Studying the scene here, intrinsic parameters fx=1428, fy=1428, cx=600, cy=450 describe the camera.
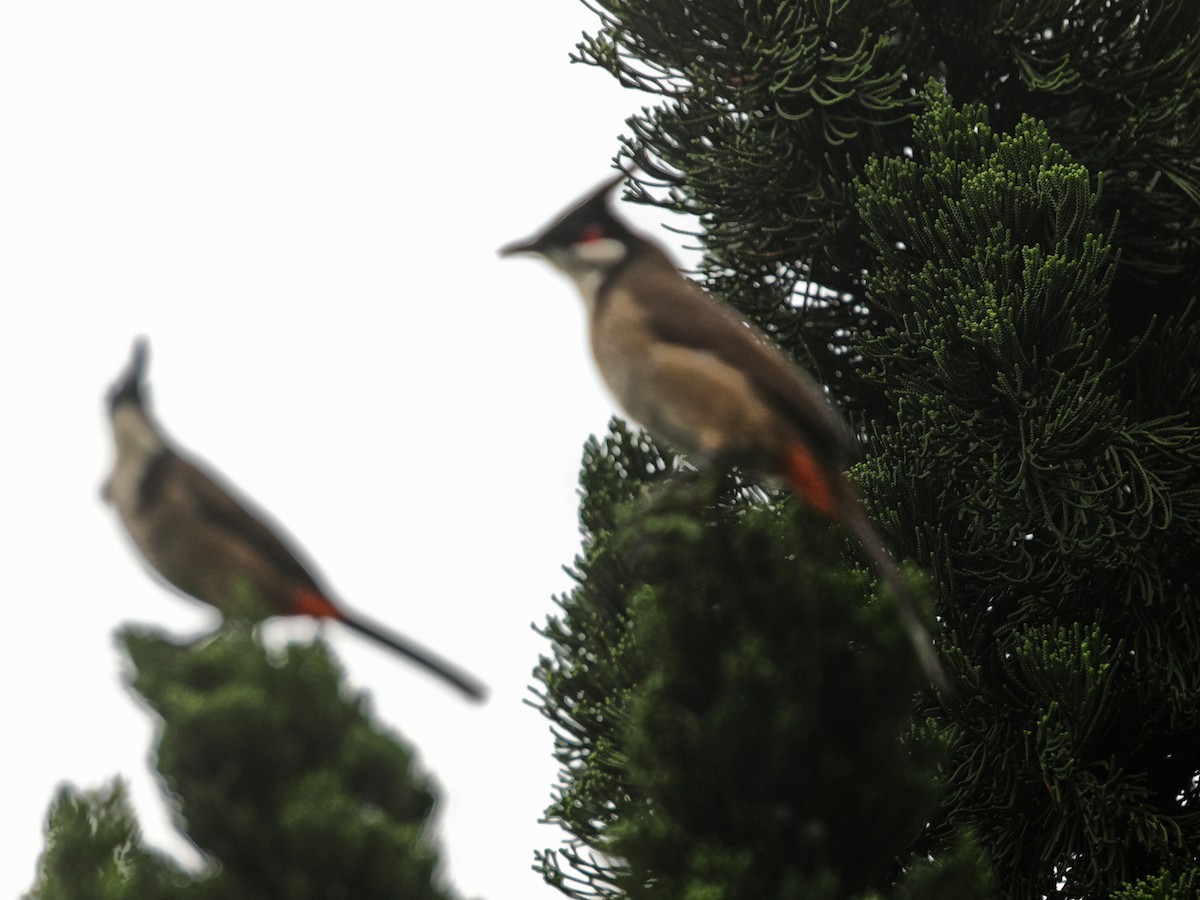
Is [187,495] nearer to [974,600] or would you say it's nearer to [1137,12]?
[974,600]

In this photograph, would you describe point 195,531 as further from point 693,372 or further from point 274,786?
→ point 693,372

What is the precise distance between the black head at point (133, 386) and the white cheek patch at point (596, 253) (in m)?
1.12

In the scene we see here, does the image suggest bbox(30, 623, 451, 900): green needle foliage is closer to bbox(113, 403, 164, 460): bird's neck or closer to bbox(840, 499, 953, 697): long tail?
bbox(113, 403, 164, 460): bird's neck

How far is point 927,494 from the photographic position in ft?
14.7

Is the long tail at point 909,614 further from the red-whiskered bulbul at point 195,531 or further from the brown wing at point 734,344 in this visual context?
the red-whiskered bulbul at point 195,531

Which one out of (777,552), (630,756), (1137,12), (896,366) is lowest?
(630,756)

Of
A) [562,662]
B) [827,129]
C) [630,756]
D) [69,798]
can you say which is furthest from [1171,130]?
[69,798]

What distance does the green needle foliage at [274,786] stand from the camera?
91.4 inches

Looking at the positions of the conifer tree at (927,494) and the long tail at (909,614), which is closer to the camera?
the conifer tree at (927,494)

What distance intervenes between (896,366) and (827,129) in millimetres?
915

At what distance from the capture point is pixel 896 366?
4.68 metres

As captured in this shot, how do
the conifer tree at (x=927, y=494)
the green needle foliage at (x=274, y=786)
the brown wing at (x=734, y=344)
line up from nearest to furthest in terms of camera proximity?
the green needle foliage at (x=274, y=786)
the conifer tree at (x=927, y=494)
the brown wing at (x=734, y=344)

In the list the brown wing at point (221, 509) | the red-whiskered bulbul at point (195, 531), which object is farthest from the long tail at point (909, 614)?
the brown wing at point (221, 509)

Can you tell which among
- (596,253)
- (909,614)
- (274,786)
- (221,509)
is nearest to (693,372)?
(596,253)
